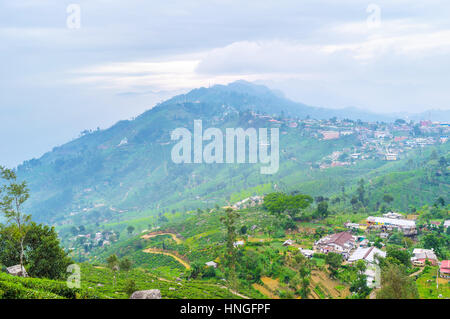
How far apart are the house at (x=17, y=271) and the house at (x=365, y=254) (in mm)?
24977

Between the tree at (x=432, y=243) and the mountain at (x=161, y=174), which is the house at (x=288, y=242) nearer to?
the tree at (x=432, y=243)

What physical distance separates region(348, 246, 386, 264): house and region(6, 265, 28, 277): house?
25.0 m

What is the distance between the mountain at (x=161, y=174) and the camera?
91.2m

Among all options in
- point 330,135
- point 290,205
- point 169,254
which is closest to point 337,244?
point 290,205

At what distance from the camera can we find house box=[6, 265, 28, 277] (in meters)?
15.7

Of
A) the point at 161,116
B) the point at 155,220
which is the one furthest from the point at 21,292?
the point at 161,116

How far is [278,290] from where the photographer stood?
21562mm

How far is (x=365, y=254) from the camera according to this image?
88.6 feet

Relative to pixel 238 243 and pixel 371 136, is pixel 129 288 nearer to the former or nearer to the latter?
pixel 238 243

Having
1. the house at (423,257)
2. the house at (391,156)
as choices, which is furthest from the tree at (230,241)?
the house at (391,156)

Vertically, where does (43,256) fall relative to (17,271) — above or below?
above

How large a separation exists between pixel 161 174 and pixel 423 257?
121267 millimetres

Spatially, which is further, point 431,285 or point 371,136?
point 371,136

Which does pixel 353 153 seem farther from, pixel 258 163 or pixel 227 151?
pixel 227 151
